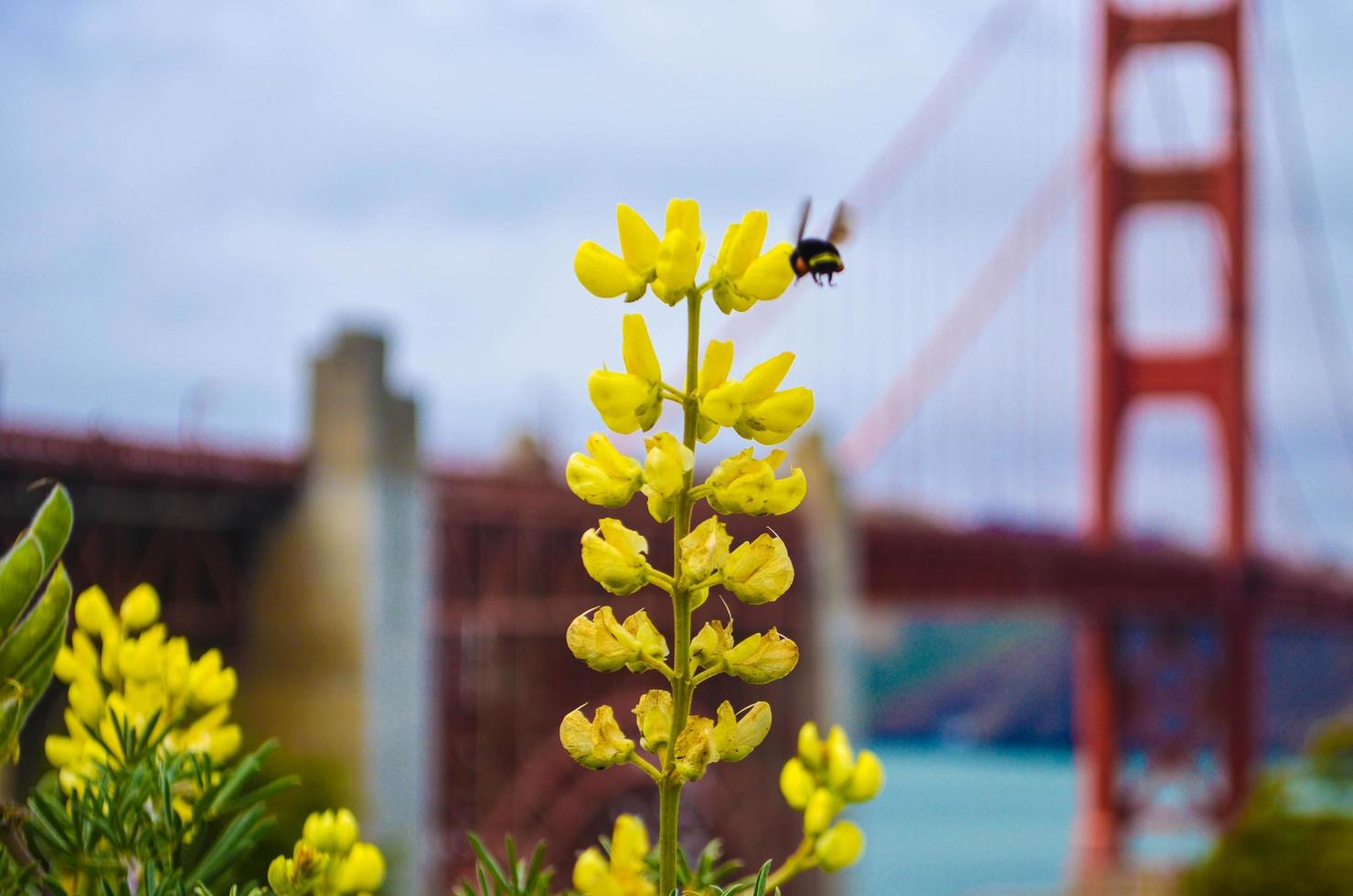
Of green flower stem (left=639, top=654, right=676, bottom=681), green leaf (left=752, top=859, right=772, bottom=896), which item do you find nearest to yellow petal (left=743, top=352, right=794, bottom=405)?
green flower stem (left=639, top=654, right=676, bottom=681)

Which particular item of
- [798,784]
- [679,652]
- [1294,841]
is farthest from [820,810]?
[1294,841]

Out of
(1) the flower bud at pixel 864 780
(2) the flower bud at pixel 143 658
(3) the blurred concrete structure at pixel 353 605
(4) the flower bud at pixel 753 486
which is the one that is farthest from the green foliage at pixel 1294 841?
(4) the flower bud at pixel 753 486

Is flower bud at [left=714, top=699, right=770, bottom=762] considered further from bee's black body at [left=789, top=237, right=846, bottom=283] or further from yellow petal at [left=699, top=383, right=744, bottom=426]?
bee's black body at [left=789, top=237, right=846, bottom=283]

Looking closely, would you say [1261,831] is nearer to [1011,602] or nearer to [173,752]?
[1011,602]

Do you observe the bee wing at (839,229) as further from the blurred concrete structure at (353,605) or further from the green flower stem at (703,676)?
the blurred concrete structure at (353,605)

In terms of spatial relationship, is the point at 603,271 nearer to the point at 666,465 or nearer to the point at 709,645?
the point at 666,465
